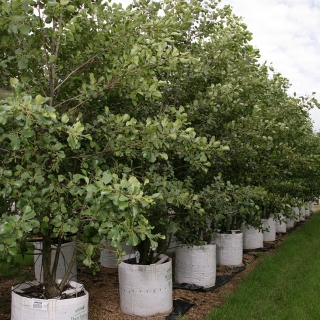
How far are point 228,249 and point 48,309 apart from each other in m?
3.72

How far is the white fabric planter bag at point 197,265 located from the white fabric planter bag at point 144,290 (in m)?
0.97

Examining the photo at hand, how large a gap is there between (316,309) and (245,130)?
6.83 feet

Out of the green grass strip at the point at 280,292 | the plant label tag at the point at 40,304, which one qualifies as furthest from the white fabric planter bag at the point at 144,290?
the plant label tag at the point at 40,304

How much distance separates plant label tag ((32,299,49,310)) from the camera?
2.86 meters

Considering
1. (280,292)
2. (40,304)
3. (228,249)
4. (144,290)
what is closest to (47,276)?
(40,304)

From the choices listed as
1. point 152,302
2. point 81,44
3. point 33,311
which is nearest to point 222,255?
point 152,302

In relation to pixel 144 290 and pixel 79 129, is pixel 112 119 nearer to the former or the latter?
pixel 79 129

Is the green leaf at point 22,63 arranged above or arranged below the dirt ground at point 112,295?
above

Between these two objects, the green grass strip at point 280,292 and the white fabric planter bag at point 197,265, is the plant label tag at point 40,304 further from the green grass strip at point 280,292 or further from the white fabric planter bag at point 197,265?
the white fabric planter bag at point 197,265

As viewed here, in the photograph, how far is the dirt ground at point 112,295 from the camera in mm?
3948

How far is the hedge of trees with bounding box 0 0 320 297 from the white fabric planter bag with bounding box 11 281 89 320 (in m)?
0.28

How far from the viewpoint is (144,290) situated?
3.81 m

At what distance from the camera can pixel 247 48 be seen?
4.59m

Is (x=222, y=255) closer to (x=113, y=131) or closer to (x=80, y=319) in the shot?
(x=80, y=319)
